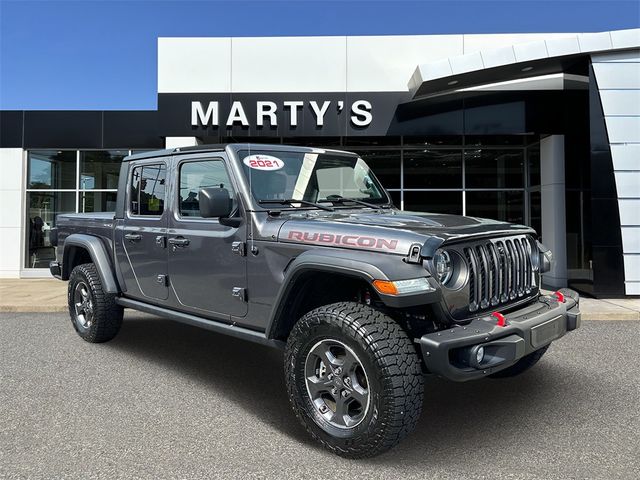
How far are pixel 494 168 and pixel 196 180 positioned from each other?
1059cm

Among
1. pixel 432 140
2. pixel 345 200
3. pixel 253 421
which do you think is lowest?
pixel 253 421

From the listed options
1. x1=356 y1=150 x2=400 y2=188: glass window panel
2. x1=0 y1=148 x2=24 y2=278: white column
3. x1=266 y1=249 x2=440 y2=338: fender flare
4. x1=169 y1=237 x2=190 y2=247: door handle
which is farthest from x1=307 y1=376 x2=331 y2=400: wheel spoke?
x1=0 y1=148 x2=24 y2=278: white column

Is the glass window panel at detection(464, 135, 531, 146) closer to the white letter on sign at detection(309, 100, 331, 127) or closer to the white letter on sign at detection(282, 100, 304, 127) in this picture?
the white letter on sign at detection(309, 100, 331, 127)

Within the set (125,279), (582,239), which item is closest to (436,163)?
(582,239)

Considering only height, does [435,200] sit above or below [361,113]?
below

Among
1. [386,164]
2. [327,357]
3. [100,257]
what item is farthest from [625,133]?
[100,257]

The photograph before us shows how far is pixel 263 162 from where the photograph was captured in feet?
13.4

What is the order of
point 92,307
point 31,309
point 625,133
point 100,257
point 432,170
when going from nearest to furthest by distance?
point 100,257
point 92,307
point 31,309
point 625,133
point 432,170

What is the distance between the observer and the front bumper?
2787 millimetres

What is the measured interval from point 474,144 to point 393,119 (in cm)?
276

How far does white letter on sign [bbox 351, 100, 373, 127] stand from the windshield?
6803mm

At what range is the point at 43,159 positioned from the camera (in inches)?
512

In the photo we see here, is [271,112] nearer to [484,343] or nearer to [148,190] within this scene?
[148,190]

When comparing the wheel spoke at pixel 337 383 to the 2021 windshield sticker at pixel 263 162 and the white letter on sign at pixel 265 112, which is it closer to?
the 2021 windshield sticker at pixel 263 162
